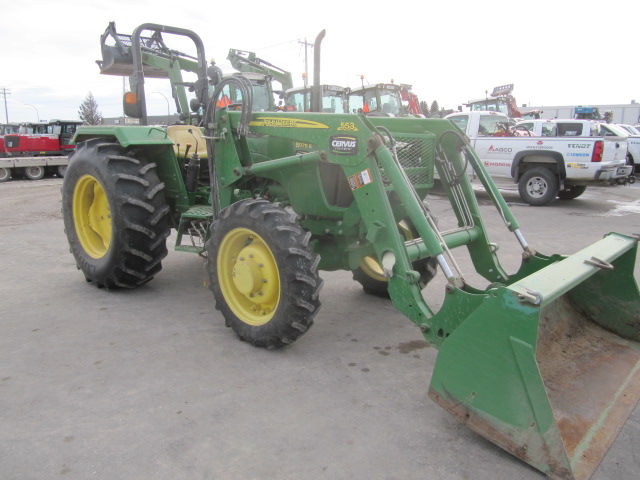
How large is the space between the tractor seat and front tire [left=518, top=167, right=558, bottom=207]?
333 inches

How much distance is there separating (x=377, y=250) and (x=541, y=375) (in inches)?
47.0

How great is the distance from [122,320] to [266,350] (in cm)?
145

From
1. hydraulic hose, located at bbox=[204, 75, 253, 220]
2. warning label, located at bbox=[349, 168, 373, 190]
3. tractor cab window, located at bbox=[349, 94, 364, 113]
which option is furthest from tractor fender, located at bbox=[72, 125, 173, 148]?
tractor cab window, located at bbox=[349, 94, 364, 113]

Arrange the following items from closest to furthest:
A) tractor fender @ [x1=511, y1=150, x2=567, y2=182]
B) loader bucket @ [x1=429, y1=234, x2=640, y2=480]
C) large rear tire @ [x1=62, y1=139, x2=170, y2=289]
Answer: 1. loader bucket @ [x1=429, y1=234, x2=640, y2=480]
2. large rear tire @ [x1=62, y1=139, x2=170, y2=289]
3. tractor fender @ [x1=511, y1=150, x2=567, y2=182]

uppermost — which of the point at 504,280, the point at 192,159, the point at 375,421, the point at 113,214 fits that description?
the point at 192,159

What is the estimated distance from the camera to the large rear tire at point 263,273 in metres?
3.44

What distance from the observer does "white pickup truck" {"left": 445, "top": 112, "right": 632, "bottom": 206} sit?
1077cm

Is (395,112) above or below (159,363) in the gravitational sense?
above

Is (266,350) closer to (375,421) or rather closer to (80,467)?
(375,421)

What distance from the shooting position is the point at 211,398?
10.2ft

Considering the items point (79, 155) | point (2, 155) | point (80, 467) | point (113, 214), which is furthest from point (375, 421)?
point (2, 155)

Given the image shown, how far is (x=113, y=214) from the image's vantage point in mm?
4617

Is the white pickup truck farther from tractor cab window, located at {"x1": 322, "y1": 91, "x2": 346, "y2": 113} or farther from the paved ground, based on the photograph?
the paved ground

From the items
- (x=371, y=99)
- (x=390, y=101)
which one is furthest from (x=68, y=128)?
(x=390, y=101)
